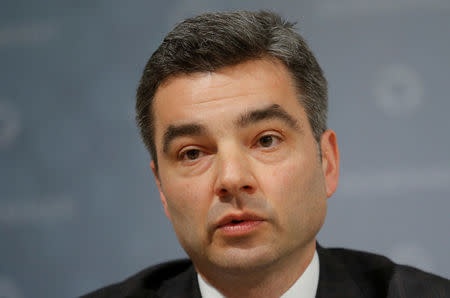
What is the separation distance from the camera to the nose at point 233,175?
1354 mm

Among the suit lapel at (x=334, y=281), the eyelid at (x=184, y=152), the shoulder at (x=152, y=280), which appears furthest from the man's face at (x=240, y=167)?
the shoulder at (x=152, y=280)

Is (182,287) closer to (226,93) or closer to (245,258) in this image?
(245,258)

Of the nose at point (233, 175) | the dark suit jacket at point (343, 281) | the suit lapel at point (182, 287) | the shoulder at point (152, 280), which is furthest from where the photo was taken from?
the shoulder at point (152, 280)

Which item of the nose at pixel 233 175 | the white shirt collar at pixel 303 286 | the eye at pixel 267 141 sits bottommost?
the white shirt collar at pixel 303 286

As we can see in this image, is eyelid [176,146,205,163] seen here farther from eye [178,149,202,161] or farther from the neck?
the neck

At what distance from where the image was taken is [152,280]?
1864 mm

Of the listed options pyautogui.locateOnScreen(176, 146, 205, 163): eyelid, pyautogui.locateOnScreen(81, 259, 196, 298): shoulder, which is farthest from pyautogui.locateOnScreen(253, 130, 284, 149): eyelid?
Answer: pyautogui.locateOnScreen(81, 259, 196, 298): shoulder

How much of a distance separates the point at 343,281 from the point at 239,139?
51cm

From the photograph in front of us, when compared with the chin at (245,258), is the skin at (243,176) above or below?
above

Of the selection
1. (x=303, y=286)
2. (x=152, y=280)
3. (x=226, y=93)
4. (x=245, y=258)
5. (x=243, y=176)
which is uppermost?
(x=226, y=93)

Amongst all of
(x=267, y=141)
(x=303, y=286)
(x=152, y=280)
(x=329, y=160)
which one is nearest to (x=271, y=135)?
(x=267, y=141)

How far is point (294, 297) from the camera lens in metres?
1.53

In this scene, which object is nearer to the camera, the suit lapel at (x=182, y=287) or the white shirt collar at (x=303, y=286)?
the white shirt collar at (x=303, y=286)

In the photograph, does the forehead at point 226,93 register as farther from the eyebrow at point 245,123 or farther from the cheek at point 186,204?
the cheek at point 186,204
